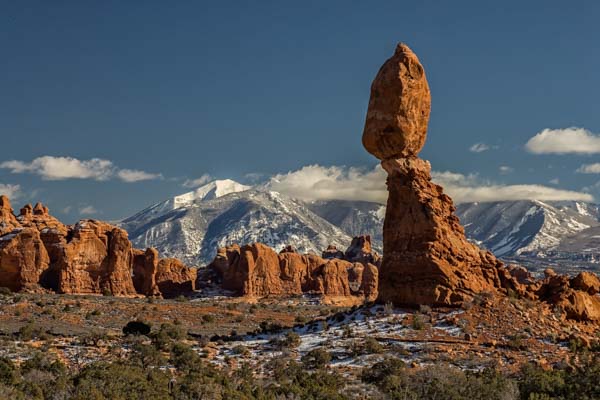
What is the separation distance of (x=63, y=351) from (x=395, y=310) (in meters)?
16.0

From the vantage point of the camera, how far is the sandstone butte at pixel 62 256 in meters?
71.1

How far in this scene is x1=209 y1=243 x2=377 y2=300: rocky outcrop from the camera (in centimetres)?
9394

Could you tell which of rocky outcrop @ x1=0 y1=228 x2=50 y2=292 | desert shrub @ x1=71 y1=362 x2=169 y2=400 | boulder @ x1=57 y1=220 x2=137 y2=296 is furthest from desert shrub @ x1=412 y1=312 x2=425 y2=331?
rocky outcrop @ x1=0 y1=228 x2=50 y2=292

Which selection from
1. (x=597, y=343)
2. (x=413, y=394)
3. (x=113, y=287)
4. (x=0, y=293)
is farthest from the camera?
(x=113, y=287)

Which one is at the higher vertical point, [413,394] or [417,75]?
[417,75]

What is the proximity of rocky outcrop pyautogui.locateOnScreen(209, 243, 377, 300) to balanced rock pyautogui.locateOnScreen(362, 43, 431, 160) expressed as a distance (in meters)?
53.0

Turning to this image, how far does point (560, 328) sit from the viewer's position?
37.0 metres

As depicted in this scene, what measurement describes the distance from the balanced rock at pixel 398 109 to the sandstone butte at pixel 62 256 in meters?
41.3

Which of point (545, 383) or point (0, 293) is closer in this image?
point (545, 383)

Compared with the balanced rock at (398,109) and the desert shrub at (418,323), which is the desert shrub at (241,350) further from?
the balanced rock at (398,109)

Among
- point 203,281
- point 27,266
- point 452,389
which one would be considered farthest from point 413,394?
point 203,281

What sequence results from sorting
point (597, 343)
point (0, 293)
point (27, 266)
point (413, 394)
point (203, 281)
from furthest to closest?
point (203, 281) → point (27, 266) → point (0, 293) → point (597, 343) → point (413, 394)

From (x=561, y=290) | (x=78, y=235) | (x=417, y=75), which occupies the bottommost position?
(x=561, y=290)

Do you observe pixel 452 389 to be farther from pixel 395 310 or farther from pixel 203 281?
pixel 203 281
